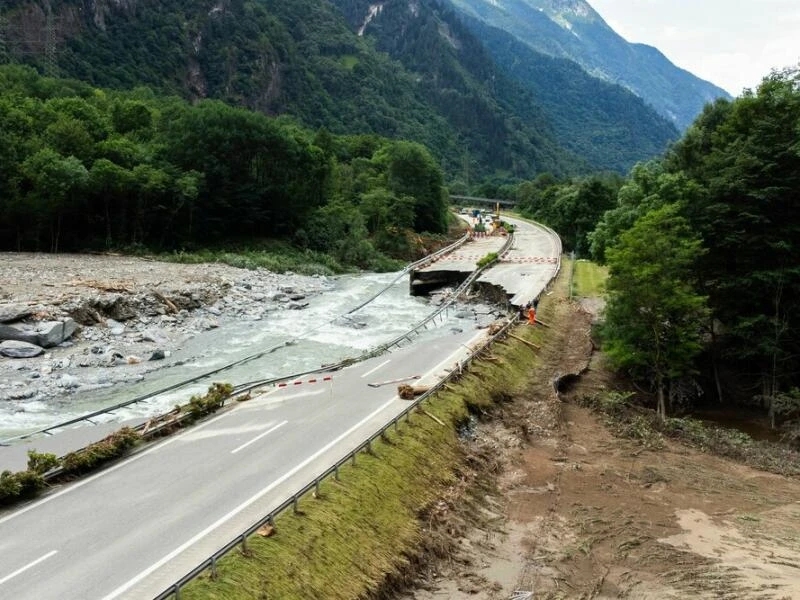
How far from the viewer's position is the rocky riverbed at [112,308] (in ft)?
85.2

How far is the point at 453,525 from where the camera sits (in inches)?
658

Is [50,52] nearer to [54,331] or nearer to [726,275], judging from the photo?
[54,331]

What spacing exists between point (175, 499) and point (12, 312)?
19885mm

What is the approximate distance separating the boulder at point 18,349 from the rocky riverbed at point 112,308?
181 millimetres

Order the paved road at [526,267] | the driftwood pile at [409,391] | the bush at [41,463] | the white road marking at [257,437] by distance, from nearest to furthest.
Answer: the bush at [41,463] → the white road marking at [257,437] → the driftwood pile at [409,391] → the paved road at [526,267]

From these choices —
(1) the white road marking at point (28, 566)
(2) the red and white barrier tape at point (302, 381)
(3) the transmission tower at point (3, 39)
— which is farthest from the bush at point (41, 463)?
(3) the transmission tower at point (3, 39)

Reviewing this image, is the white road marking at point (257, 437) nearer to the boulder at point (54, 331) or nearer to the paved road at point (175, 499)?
the paved road at point (175, 499)

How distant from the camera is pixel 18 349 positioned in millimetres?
27750

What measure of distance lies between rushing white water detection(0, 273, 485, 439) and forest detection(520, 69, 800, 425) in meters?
11.5

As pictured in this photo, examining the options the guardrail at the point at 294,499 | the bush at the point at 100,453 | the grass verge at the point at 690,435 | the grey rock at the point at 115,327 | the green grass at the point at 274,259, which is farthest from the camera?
the green grass at the point at 274,259

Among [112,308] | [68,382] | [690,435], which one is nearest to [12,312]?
[112,308]

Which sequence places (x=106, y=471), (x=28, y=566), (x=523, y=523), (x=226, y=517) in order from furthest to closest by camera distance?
(x=523, y=523) < (x=106, y=471) < (x=226, y=517) < (x=28, y=566)

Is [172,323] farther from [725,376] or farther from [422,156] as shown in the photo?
[422,156]

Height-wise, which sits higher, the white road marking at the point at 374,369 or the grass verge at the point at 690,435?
the white road marking at the point at 374,369
